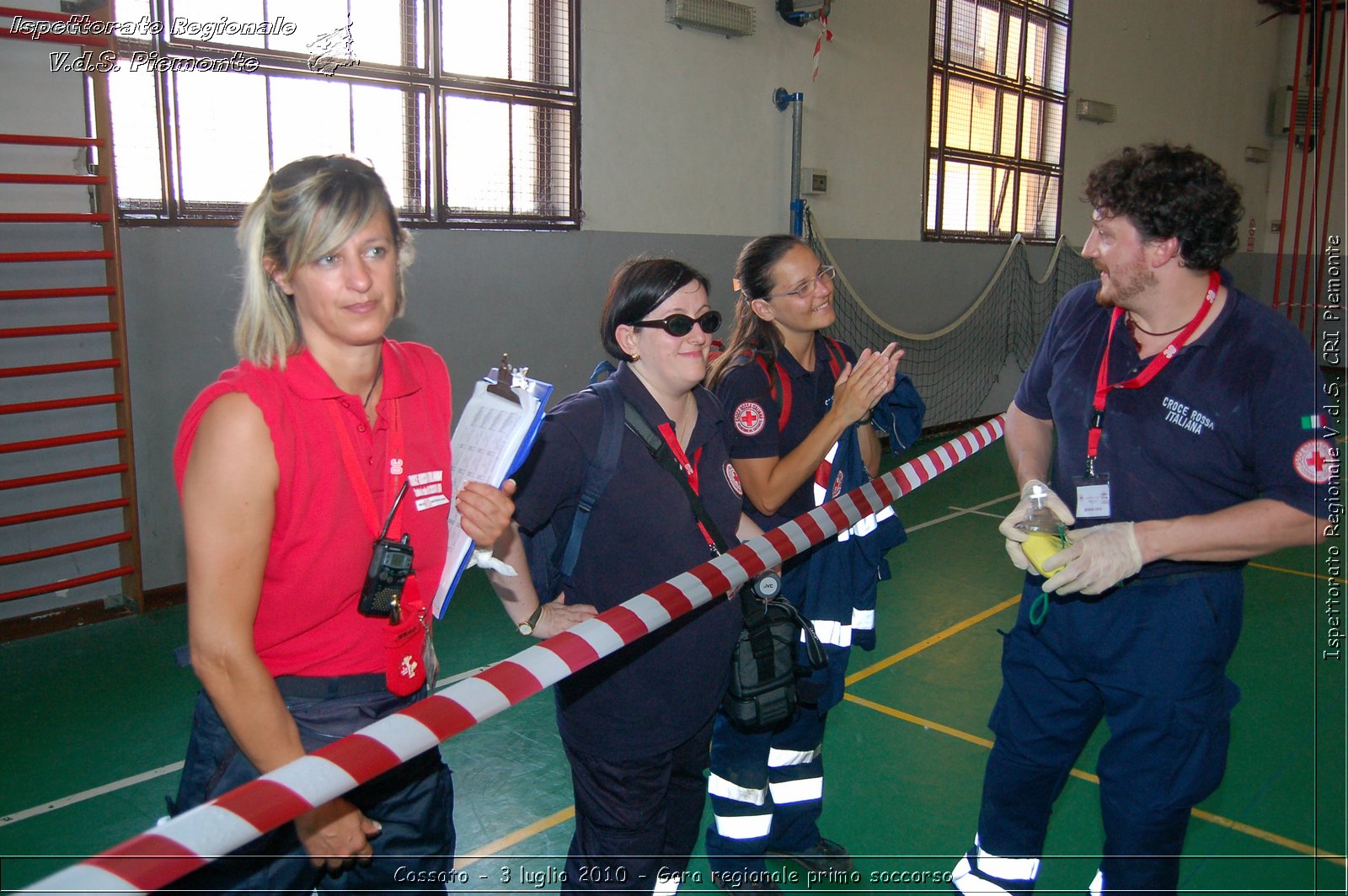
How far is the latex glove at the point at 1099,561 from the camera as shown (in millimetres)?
2250

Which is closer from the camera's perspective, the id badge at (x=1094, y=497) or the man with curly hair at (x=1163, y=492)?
the man with curly hair at (x=1163, y=492)

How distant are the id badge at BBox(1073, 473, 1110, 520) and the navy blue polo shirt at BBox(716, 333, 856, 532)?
2.89 feet

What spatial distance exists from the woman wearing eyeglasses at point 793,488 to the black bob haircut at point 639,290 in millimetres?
608

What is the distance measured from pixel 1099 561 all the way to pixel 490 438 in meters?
1.46

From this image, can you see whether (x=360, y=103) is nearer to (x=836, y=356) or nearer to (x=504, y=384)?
(x=836, y=356)

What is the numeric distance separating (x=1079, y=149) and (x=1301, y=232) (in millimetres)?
7875

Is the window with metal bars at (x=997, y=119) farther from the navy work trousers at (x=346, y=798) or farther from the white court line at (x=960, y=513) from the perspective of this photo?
the navy work trousers at (x=346, y=798)

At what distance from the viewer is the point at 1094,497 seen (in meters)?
2.44

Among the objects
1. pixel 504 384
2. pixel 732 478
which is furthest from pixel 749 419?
pixel 504 384

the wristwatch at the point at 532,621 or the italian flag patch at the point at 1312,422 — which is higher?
the italian flag patch at the point at 1312,422

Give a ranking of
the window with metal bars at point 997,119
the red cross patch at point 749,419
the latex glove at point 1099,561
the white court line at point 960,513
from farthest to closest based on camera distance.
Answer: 1. the window with metal bars at point 997,119
2. the white court line at point 960,513
3. the red cross patch at point 749,419
4. the latex glove at point 1099,561

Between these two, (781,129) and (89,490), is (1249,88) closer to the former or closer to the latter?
(781,129)

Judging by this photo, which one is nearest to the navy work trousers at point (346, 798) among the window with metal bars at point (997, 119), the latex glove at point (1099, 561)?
the latex glove at point (1099, 561)

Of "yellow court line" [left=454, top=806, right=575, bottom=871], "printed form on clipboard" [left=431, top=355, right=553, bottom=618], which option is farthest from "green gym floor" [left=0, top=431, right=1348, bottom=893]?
"printed form on clipboard" [left=431, top=355, right=553, bottom=618]
